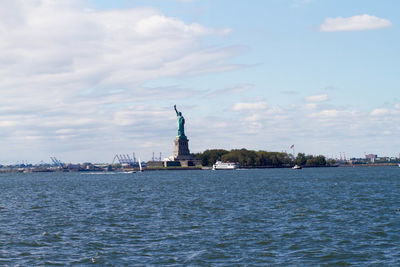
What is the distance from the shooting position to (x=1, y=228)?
133 ft

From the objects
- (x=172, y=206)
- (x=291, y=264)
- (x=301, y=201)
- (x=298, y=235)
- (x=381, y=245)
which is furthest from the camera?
(x=301, y=201)

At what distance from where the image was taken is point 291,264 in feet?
88.1

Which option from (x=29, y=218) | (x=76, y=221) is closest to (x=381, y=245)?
(x=76, y=221)

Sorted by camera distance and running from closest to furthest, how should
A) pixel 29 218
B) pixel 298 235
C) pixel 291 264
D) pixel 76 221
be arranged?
pixel 291 264, pixel 298 235, pixel 76 221, pixel 29 218

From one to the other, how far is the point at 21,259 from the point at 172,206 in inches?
1141

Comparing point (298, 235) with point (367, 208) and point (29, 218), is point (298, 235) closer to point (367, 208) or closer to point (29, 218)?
point (367, 208)

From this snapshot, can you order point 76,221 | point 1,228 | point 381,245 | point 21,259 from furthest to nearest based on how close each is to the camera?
point 76,221 < point 1,228 < point 381,245 < point 21,259

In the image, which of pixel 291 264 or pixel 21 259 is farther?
pixel 21 259

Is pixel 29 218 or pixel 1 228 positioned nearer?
pixel 1 228

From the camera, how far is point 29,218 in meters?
47.9

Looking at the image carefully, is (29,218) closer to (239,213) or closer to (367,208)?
(239,213)

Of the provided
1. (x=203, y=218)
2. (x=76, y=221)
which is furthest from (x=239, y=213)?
(x=76, y=221)

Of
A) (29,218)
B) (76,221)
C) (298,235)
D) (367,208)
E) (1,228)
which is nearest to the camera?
(298,235)

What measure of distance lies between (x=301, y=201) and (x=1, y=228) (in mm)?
33664
